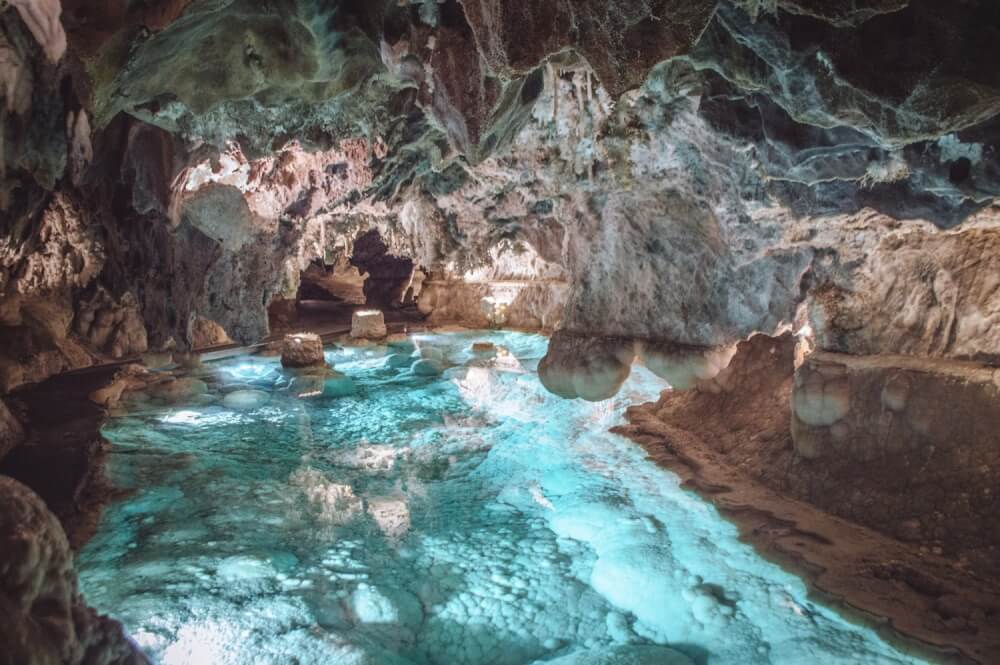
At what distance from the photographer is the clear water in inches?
177

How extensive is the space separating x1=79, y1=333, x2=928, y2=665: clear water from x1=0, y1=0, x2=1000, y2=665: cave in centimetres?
4

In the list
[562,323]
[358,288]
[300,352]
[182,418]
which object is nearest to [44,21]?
[562,323]

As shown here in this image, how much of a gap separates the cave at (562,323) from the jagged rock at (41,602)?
0.02m

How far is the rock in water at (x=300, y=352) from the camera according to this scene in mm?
13773

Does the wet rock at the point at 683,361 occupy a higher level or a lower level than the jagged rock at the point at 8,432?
higher

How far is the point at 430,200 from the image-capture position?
999 cm

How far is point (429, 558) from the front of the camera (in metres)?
5.77

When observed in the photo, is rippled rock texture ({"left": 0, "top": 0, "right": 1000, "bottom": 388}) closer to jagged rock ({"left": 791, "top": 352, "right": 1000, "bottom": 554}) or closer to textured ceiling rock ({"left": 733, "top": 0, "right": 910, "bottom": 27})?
textured ceiling rock ({"left": 733, "top": 0, "right": 910, "bottom": 27})

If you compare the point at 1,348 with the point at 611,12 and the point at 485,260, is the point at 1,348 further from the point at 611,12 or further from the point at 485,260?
the point at 611,12

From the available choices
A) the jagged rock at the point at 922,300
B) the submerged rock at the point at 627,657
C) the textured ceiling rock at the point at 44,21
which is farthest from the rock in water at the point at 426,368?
the textured ceiling rock at the point at 44,21

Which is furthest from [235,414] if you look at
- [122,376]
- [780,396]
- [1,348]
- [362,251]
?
[362,251]

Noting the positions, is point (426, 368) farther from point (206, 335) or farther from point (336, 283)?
point (336, 283)

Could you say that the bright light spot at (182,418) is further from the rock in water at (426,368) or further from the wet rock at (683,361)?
the wet rock at (683,361)

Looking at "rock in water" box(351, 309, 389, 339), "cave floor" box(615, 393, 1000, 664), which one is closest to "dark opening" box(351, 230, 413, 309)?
"rock in water" box(351, 309, 389, 339)
